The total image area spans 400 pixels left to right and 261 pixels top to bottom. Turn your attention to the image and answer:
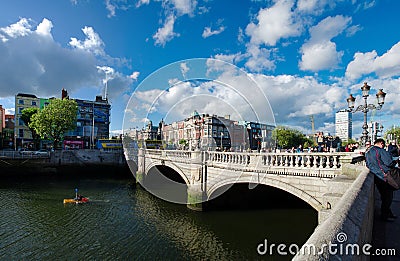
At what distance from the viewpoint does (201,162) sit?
57.9 ft

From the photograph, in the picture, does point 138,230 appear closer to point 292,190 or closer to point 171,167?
point 171,167

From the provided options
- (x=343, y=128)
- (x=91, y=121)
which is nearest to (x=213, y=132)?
(x=91, y=121)

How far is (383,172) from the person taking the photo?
16.6ft

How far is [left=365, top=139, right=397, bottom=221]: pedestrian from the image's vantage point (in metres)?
4.95

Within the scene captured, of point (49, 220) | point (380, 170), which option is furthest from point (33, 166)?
point (380, 170)

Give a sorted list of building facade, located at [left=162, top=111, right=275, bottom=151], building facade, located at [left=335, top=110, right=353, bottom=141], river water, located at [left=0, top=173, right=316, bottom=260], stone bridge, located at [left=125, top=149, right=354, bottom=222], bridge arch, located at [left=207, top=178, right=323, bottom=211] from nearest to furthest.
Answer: stone bridge, located at [left=125, top=149, right=354, bottom=222], bridge arch, located at [left=207, top=178, right=323, bottom=211], river water, located at [left=0, top=173, right=316, bottom=260], building facade, located at [left=162, top=111, right=275, bottom=151], building facade, located at [left=335, top=110, right=353, bottom=141]

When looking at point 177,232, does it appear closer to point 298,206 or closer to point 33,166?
point 298,206

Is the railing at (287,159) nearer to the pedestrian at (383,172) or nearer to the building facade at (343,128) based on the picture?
the pedestrian at (383,172)

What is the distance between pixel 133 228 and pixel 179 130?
28.5 meters

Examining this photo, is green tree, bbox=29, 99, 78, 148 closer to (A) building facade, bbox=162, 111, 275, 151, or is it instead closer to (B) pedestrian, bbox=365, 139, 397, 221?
(A) building facade, bbox=162, 111, 275, 151

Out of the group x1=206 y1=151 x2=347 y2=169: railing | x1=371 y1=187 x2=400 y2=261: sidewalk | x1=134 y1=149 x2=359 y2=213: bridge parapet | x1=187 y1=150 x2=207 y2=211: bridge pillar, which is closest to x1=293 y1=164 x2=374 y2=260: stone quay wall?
x1=371 y1=187 x2=400 y2=261: sidewalk

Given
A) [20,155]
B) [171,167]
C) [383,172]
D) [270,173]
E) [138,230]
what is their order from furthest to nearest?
[20,155] → [171,167] → [138,230] → [270,173] → [383,172]

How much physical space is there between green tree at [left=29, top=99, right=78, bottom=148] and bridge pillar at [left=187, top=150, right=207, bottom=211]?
117ft

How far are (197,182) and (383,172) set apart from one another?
45.0 ft
